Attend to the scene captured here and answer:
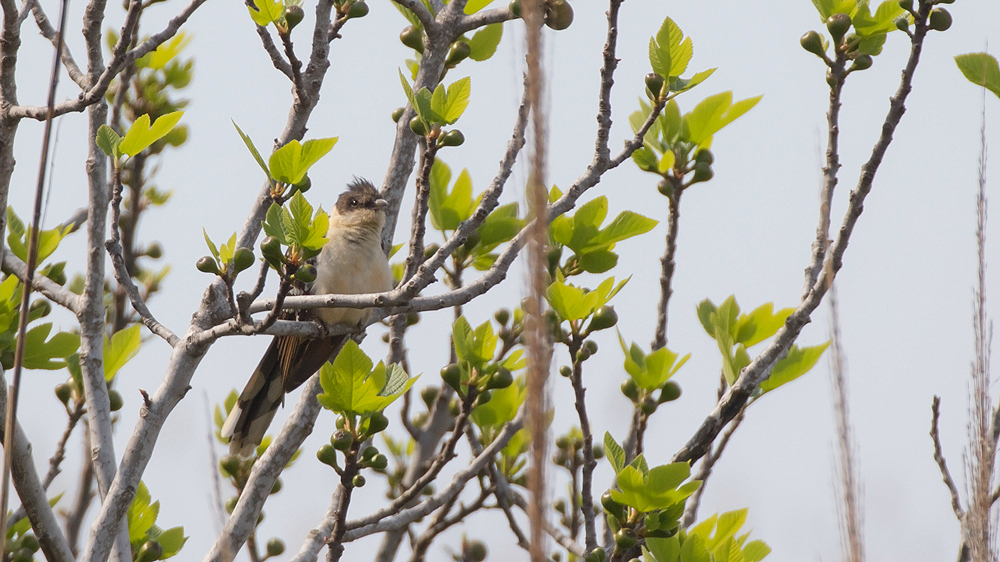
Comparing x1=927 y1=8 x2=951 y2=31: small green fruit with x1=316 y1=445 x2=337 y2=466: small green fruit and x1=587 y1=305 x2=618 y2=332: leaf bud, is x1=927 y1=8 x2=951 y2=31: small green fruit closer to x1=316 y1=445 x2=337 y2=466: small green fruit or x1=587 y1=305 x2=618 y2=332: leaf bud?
x1=587 y1=305 x2=618 y2=332: leaf bud

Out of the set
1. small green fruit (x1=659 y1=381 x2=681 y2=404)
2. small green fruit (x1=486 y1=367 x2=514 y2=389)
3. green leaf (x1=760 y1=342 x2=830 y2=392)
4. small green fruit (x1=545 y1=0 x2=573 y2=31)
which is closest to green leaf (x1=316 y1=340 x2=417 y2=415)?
small green fruit (x1=486 y1=367 x2=514 y2=389)

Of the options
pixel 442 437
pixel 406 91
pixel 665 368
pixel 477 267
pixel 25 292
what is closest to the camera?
pixel 25 292

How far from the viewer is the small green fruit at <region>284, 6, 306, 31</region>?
3943 millimetres

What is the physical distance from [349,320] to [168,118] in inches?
93.8

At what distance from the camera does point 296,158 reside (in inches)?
131

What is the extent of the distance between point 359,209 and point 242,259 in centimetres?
345

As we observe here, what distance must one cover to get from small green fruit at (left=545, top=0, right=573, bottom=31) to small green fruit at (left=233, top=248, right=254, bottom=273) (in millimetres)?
1472

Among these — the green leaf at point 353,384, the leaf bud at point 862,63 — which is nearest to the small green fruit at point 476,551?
the green leaf at point 353,384

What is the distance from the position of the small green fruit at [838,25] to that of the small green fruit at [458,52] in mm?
1680

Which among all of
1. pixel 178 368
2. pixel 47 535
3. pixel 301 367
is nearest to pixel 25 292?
pixel 178 368

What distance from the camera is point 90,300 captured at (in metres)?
4.04

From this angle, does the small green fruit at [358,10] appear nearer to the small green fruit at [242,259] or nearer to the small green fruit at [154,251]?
the small green fruit at [242,259]

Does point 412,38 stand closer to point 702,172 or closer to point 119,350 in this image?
point 702,172

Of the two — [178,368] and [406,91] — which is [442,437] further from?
[406,91]
